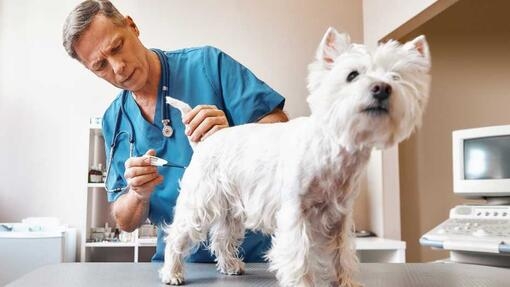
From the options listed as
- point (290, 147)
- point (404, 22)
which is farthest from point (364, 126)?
point (404, 22)

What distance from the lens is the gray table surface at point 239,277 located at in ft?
3.56

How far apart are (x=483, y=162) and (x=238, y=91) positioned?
98 centimetres

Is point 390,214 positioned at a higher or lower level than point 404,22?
lower

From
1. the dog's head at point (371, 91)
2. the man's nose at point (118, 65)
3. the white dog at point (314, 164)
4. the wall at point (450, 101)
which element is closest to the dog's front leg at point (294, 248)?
the white dog at point (314, 164)

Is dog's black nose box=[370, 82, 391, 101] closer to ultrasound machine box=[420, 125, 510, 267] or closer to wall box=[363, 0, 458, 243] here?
ultrasound machine box=[420, 125, 510, 267]

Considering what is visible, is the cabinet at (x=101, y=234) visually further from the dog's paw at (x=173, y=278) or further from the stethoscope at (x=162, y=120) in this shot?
the dog's paw at (x=173, y=278)

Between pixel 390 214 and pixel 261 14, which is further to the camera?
pixel 261 14

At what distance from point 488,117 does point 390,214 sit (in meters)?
1.03

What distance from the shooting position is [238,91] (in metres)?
1.38

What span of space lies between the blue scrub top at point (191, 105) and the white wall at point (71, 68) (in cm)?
189

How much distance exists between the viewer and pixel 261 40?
3436 mm

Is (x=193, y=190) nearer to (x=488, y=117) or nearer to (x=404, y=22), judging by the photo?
(x=404, y=22)

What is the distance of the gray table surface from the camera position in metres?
1.09

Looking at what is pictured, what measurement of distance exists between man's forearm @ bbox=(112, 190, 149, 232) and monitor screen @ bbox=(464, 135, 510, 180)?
1.20 metres
